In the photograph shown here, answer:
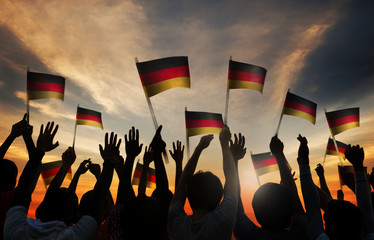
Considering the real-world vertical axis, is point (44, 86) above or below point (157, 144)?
above

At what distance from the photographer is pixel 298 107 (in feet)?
29.7

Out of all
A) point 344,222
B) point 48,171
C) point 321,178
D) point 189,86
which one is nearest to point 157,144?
point 344,222

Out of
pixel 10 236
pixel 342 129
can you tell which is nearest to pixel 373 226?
pixel 10 236

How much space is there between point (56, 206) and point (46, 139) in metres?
0.91

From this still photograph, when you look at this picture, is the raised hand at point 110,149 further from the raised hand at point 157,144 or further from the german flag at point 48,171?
the german flag at point 48,171

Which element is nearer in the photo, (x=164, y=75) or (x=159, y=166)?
(x=159, y=166)

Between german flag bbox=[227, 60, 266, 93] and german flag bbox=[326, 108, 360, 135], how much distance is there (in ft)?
11.9

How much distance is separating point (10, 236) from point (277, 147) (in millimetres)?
3421

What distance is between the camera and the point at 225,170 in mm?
2496

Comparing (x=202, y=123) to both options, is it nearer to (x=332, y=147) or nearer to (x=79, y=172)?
(x=79, y=172)

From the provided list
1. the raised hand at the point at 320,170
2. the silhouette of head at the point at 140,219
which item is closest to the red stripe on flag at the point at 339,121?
the raised hand at the point at 320,170

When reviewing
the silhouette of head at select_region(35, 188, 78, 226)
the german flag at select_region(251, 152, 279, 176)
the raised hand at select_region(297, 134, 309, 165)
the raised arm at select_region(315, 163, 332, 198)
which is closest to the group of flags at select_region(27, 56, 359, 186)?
the german flag at select_region(251, 152, 279, 176)

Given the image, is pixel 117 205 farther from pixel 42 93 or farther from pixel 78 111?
pixel 78 111

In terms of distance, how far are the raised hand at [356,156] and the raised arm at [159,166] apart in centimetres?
254
